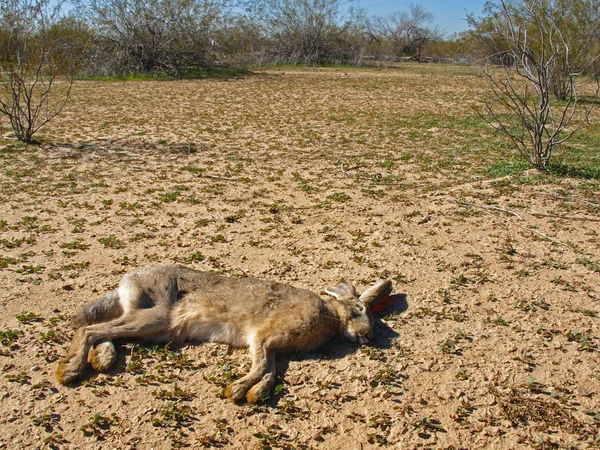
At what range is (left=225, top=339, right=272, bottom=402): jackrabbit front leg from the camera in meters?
3.40

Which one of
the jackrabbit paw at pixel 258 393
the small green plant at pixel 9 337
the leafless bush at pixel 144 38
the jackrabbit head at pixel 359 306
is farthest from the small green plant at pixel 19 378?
the leafless bush at pixel 144 38

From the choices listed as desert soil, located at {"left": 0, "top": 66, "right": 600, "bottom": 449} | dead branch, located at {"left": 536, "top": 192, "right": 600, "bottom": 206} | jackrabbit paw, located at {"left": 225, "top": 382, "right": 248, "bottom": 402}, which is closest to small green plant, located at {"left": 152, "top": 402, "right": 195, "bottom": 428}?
desert soil, located at {"left": 0, "top": 66, "right": 600, "bottom": 449}

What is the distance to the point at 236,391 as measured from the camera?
3.40 m

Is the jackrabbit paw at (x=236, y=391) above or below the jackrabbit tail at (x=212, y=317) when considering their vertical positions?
below

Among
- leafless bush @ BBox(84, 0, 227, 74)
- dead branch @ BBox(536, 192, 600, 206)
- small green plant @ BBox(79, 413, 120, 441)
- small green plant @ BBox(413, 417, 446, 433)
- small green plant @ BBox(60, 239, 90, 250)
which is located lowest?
small green plant @ BBox(413, 417, 446, 433)

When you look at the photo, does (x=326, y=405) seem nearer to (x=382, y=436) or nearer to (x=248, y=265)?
(x=382, y=436)

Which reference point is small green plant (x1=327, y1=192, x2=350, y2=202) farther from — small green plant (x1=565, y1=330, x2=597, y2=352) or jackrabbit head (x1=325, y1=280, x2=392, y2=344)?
small green plant (x1=565, y1=330, x2=597, y2=352)

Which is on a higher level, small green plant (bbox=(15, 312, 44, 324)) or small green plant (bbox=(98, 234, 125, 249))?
small green plant (bbox=(98, 234, 125, 249))

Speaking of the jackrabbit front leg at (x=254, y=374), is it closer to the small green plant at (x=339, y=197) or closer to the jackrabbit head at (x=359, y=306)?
the jackrabbit head at (x=359, y=306)

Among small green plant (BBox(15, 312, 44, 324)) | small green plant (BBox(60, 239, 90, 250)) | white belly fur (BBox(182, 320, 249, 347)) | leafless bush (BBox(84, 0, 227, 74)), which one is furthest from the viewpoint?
leafless bush (BBox(84, 0, 227, 74))

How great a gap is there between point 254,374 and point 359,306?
1028 millimetres

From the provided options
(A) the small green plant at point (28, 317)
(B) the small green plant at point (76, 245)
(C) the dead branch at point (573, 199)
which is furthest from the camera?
(C) the dead branch at point (573, 199)

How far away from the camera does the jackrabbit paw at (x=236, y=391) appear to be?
134 inches

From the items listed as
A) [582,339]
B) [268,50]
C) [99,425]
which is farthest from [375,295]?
[268,50]
